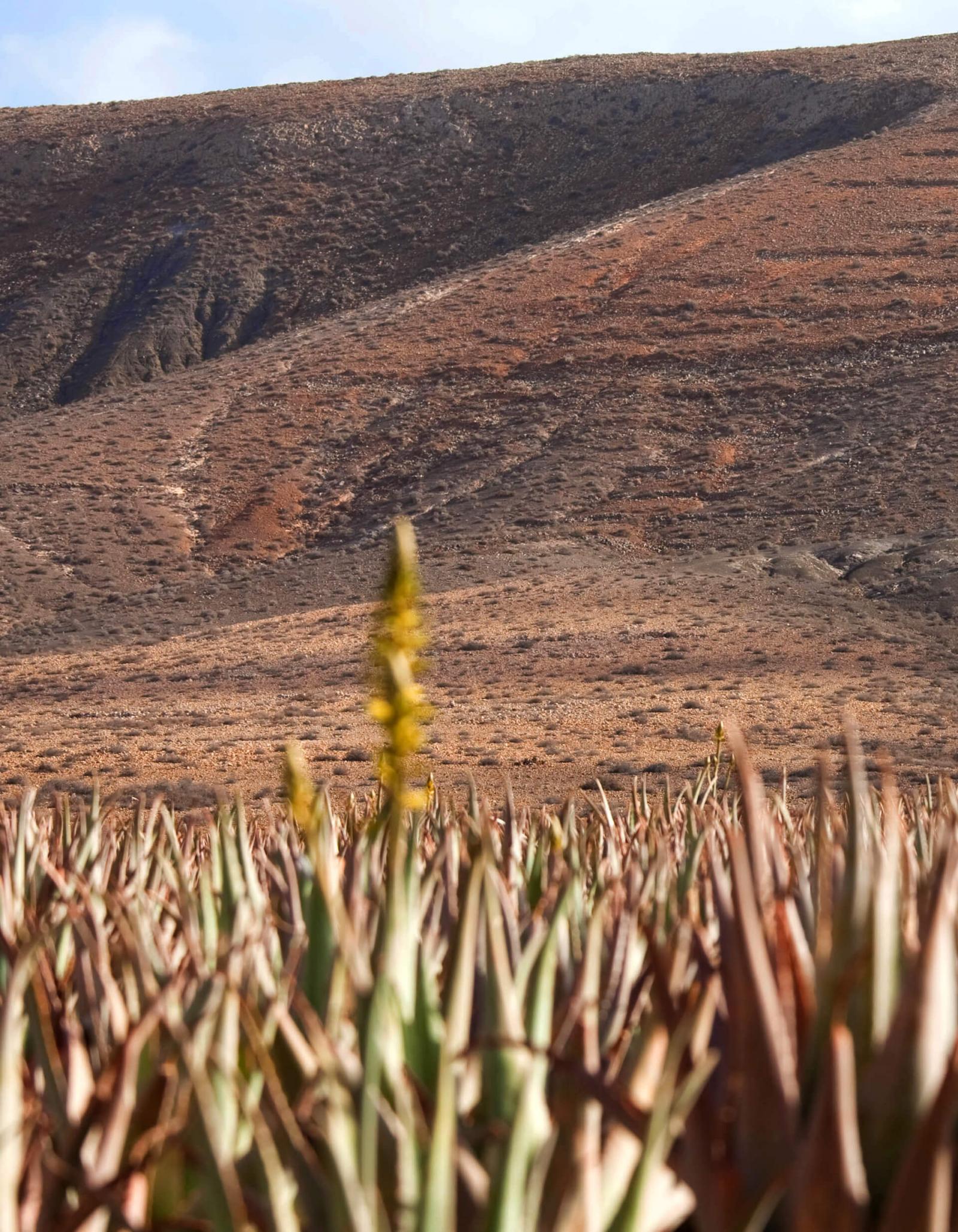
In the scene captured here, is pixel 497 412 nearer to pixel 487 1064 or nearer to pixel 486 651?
pixel 486 651

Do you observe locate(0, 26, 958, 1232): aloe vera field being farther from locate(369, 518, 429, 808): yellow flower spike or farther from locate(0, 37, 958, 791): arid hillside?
locate(0, 37, 958, 791): arid hillside

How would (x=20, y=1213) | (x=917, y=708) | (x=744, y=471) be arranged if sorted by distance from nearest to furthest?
(x=20, y=1213) → (x=917, y=708) → (x=744, y=471)

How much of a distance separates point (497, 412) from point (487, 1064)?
127ft

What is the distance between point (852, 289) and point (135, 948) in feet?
141

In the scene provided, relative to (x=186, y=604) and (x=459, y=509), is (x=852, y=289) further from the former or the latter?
(x=186, y=604)

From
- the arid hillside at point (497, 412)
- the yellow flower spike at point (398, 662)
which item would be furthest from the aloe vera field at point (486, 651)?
the arid hillside at point (497, 412)

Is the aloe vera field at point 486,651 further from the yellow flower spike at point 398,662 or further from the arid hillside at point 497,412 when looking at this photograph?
the arid hillside at point 497,412

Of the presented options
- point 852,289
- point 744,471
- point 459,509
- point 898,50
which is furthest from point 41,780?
point 898,50

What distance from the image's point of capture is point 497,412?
39.7 m

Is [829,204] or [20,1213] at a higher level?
[829,204]

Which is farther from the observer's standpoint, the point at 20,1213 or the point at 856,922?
the point at 856,922

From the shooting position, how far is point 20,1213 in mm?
1362

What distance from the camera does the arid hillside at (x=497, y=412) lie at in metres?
23.6

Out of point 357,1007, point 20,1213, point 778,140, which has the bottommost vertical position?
point 20,1213
